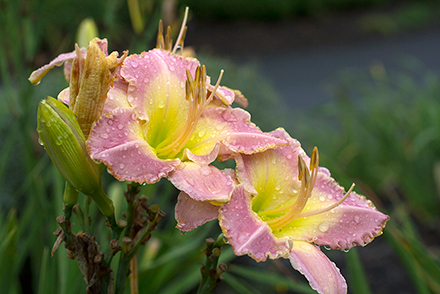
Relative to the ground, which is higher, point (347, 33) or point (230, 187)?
point (230, 187)

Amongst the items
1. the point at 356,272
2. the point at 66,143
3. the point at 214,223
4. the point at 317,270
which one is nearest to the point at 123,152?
the point at 66,143

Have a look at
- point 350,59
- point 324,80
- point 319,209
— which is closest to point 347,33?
point 350,59

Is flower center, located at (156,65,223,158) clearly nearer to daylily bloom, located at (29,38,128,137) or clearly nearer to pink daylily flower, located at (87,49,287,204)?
pink daylily flower, located at (87,49,287,204)

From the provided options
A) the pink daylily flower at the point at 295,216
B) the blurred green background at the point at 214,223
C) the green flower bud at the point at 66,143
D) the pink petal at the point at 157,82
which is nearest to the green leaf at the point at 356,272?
the blurred green background at the point at 214,223

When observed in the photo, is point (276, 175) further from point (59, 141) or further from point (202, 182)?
point (59, 141)

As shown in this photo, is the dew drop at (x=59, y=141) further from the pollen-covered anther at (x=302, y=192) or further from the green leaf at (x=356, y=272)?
the green leaf at (x=356, y=272)

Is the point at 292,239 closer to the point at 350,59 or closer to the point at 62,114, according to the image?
the point at 62,114
